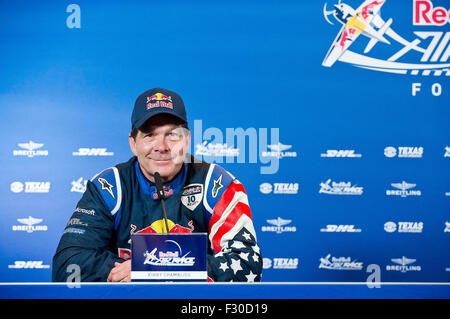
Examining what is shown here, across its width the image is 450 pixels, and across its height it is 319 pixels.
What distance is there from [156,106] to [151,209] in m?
0.53

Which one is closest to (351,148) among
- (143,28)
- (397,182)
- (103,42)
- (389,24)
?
(397,182)

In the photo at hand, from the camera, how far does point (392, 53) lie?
3.18 m

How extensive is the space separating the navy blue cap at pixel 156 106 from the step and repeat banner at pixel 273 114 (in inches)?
36.8

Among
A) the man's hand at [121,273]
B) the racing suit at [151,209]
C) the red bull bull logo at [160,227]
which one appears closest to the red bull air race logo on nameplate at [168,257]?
the man's hand at [121,273]

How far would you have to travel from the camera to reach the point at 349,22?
3.17 metres

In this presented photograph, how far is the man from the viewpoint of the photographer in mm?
1985

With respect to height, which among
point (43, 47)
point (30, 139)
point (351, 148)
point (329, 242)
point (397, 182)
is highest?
point (43, 47)

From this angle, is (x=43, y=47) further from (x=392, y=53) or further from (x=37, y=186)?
(x=392, y=53)

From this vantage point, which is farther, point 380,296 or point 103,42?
point 103,42

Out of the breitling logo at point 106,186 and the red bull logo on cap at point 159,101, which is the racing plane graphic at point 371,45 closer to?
the red bull logo on cap at point 159,101

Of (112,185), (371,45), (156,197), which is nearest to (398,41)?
(371,45)

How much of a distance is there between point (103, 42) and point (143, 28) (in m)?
0.32

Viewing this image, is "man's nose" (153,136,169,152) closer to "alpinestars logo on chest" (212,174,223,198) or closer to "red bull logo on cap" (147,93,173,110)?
"red bull logo on cap" (147,93,173,110)

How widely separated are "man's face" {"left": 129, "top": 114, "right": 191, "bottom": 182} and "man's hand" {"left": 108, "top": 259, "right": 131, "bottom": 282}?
2.03ft
